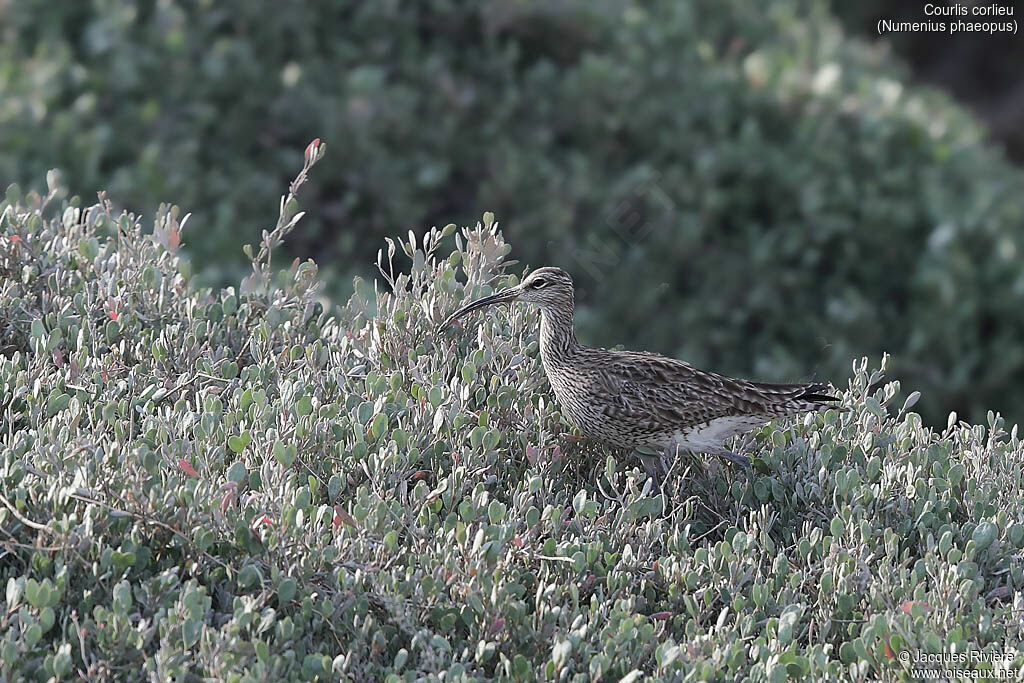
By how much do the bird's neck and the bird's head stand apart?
0.06 m

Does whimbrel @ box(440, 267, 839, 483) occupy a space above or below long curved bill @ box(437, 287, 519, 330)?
below

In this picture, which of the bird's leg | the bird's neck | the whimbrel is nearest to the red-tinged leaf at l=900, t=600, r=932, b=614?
the whimbrel

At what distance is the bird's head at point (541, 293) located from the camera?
4.90 metres

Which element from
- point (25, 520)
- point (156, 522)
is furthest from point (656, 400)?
point (25, 520)

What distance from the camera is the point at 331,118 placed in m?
8.51

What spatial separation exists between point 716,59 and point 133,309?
20.2ft

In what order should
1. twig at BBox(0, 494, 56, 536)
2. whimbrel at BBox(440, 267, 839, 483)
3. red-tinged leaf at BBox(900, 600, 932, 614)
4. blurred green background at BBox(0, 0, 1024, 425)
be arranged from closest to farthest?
twig at BBox(0, 494, 56, 536) < red-tinged leaf at BBox(900, 600, 932, 614) < whimbrel at BBox(440, 267, 839, 483) < blurred green background at BBox(0, 0, 1024, 425)

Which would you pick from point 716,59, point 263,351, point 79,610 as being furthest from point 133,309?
point 716,59

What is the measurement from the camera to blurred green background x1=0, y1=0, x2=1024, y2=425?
8.30 m

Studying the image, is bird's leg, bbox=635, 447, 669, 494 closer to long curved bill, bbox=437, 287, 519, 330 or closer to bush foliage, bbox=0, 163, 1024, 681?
bush foliage, bbox=0, 163, 1024, 681

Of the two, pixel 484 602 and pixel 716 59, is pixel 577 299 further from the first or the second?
pixel 484 602

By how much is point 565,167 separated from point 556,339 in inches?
166

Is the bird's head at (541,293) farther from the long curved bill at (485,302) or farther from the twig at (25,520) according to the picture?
the twig at (25,520)

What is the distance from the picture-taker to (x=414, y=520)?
12.5 feet
